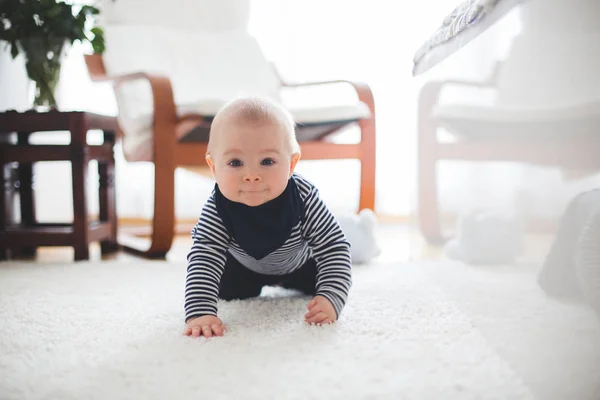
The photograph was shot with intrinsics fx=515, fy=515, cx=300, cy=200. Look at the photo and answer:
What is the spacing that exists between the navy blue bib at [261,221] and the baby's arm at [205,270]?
0.02 metres

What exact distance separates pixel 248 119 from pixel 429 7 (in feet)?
5.19

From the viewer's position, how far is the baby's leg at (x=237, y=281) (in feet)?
3.36

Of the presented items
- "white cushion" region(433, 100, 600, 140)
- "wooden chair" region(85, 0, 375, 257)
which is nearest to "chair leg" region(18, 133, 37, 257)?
"wooden chair" region(85, 0, 375, 257)

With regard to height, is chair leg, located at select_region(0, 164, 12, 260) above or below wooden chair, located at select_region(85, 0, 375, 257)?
below

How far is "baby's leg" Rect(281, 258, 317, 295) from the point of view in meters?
1.03

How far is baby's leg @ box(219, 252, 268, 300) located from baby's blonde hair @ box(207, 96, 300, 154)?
0.27 m

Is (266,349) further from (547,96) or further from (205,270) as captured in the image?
(547,96)

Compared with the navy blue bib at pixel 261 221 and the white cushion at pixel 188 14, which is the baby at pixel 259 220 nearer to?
the navy blue bib at pixel 261 221

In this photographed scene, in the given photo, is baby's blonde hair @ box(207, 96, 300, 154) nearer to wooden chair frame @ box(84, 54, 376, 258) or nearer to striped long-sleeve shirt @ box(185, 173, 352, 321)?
striped long-sleeve shirt @ box(185, 173, 352, 321)

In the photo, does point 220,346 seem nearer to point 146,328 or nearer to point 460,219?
point 146,328

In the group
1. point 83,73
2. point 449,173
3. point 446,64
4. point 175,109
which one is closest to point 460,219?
point 449,173

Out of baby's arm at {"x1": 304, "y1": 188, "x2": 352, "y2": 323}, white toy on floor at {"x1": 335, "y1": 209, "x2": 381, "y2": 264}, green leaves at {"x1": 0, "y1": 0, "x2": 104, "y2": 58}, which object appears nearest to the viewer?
A: baby's arm at {"x1": 304, "y1": 188, "x2": 352, "y2": 323}

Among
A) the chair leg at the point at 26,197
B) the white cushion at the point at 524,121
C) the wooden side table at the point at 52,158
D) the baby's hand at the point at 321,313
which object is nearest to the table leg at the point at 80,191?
the wooden side table at the point at 52,158

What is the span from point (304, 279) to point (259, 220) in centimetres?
23
